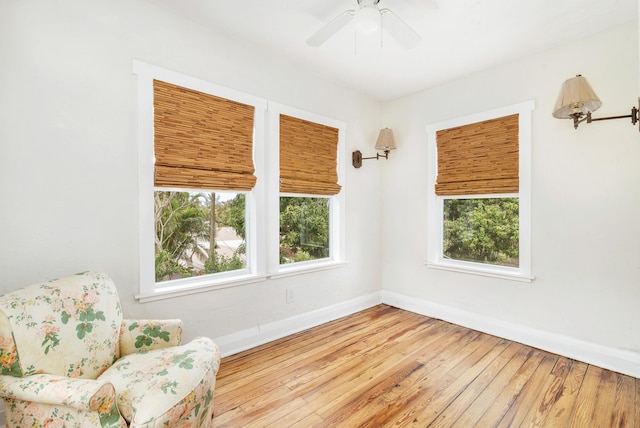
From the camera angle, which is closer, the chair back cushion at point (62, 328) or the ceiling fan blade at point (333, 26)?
the chair back cushion at point (62, 328)

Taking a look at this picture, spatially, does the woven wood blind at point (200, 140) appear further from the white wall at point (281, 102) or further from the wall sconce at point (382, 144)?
the wall sconce at point (382, 144)

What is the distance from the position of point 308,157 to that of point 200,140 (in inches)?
44.6

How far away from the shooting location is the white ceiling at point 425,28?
7.07 feet

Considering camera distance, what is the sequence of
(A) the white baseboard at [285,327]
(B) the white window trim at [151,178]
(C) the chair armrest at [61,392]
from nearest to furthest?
(C) the chair armrest at [61,392]
(B) the white window trim at [151,178]
(A) the white baseboard at [285,327]

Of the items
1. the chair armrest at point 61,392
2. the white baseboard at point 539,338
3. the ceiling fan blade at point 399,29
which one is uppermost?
the ceiling fan blade at point 399,29

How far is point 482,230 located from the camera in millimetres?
3215

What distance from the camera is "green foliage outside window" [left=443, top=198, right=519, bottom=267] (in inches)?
118

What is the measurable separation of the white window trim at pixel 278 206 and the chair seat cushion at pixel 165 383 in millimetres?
1310

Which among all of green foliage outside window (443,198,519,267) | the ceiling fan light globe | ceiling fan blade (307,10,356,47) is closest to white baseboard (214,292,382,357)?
green foliage outside window (443,198,519,267)

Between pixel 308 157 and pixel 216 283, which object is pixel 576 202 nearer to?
pixel 308 157

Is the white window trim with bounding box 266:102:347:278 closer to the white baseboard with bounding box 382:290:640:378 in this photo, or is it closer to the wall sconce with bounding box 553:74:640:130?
the white baseboard with bounding box 382:290:640:378

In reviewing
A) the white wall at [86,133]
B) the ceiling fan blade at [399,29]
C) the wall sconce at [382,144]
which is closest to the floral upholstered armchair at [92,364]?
the white wall at [86,133]

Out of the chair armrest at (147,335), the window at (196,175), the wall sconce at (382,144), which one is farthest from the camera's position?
the wall sconce at (382,144)

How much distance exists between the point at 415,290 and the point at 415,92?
2.37 meters
